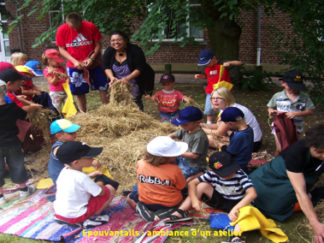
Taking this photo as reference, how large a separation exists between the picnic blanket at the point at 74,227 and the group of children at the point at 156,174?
11 cm

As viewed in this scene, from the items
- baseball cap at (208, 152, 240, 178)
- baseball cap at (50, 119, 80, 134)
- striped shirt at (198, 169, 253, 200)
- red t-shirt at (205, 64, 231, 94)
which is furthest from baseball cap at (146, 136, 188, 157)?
red t-shirt at (205, 64, 231, 94)

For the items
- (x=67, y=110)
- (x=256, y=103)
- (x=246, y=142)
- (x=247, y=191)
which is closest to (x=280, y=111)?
(x=246, y=142)

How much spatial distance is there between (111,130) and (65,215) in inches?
87.6

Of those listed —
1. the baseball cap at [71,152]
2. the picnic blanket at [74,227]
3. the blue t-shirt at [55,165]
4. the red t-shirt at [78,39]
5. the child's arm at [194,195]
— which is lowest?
the picnic blanket at [74,227]

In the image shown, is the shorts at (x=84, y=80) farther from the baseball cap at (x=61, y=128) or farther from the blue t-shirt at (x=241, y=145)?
the blue t-shirt at (x=241, y=145)

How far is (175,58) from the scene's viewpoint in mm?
15195

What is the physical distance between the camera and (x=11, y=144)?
372 centimetres

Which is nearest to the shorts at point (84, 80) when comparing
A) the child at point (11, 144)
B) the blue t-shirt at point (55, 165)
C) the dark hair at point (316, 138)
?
the child at point (11, 144)

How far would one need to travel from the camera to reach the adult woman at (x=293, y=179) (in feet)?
8.65

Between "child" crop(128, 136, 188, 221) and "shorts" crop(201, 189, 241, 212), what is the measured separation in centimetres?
33

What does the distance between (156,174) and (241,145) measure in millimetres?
1086

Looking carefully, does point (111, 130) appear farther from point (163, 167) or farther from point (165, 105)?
point (163, 167)

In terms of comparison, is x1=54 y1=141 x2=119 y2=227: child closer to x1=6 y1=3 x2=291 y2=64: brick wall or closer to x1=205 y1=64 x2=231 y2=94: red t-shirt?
x1=205 y1=64 x2=231 y2=94: red t-shirt

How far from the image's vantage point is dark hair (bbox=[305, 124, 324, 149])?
2.56 metres
